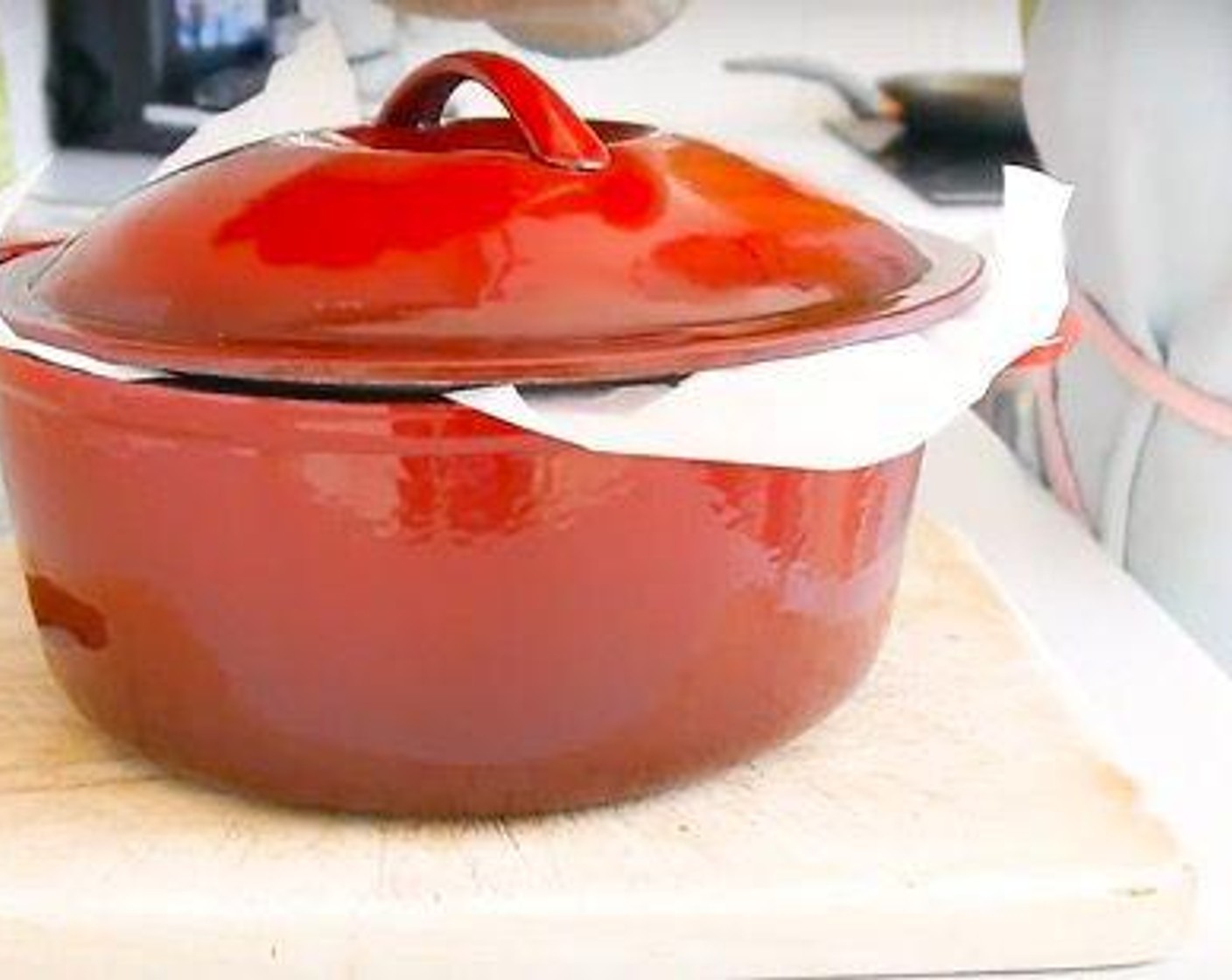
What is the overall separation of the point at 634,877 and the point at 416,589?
10cm

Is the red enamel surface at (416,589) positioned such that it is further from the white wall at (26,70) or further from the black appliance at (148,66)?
the black appliance at (148,66)

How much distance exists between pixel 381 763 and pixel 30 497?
0.13m

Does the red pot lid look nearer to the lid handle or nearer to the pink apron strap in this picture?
the lid handle

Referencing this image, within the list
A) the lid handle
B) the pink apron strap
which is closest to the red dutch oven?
the lid handle

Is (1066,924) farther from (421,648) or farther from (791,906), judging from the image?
(421,648)

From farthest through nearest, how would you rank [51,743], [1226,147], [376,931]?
[1226,147] → [51,743] → [376,931]

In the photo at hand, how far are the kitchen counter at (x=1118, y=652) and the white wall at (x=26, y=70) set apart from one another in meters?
0.13

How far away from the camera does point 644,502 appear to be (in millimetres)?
519

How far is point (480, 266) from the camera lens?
0.52m

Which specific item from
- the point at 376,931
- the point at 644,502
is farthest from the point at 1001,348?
the point at 376,931

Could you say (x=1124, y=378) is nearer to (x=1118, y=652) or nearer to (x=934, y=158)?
(x=1118, y=652)

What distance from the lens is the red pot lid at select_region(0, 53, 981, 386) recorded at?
0.51 metres

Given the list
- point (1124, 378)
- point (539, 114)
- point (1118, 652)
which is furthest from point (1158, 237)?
point (539, 114)

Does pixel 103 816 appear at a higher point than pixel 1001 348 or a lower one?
lower
